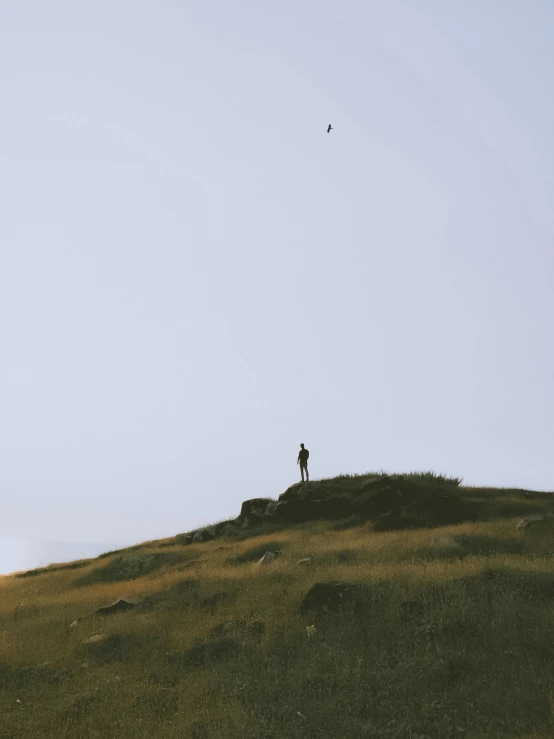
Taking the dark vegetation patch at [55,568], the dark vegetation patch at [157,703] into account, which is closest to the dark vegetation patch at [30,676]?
the dark vegetation patch at [157,703]

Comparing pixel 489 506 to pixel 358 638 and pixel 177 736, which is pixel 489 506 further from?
pixel 177 736

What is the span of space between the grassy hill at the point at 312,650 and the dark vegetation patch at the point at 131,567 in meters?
5.40

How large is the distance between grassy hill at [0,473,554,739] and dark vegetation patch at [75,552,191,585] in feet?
17.7

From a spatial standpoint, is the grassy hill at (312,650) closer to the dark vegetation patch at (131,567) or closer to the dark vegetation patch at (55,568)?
the dark vegetation patch at (131,567)

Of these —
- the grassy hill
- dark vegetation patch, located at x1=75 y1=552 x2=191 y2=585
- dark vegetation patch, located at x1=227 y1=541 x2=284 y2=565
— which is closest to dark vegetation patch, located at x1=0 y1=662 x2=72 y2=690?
the grassy hill

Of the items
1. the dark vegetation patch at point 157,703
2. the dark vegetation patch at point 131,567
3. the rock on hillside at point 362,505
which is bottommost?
the dark vegetation patch at point 157,703

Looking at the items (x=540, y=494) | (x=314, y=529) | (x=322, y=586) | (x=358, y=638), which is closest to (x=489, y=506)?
(x=540, y=494)

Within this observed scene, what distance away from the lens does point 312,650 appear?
11812mm

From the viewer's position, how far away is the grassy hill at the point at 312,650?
30.1 feet

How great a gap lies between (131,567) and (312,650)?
1812 cm

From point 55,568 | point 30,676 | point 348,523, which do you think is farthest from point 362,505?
point 55,568

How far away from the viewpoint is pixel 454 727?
8.43m

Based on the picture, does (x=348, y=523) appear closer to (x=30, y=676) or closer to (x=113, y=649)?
(x=113, y=649)

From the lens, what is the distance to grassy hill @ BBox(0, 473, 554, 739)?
9188 millimetres
